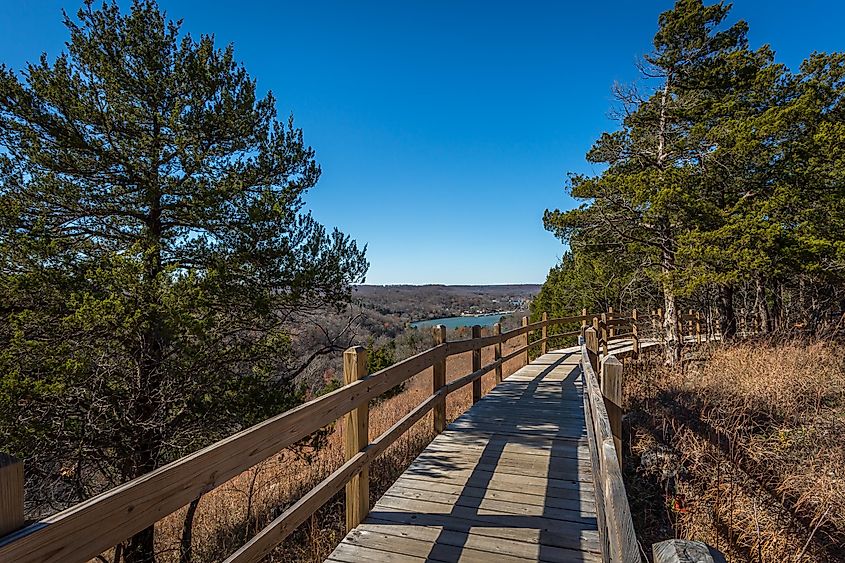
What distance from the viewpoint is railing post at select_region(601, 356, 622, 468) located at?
2.96m

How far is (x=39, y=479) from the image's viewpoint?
17.3 ft

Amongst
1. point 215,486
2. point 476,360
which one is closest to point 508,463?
point 476,360

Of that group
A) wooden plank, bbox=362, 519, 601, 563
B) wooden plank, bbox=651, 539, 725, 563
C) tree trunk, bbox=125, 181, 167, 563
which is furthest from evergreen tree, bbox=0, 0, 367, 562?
wooden plank, bbox=651, 539, 725, 563

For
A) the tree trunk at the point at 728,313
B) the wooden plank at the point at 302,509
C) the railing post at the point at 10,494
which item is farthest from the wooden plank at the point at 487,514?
the tree trunk at the point at 728,313

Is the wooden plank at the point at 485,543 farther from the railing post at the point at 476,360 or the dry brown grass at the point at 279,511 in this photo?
the railing post at the point at 476,360

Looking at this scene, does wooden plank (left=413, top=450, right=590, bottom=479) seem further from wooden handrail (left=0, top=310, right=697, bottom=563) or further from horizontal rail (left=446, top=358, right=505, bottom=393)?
wooden handrail (left=0, top=310, right=697, bottom=563)

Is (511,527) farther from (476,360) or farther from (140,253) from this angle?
(140,253)

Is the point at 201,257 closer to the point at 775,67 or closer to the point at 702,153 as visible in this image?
the point at 702,153

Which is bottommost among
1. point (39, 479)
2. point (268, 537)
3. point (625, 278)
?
point (39, 479)

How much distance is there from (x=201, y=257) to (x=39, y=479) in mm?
3479

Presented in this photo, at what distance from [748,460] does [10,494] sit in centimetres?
632

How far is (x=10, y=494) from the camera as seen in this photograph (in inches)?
38.6

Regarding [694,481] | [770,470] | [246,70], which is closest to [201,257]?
[246,70]

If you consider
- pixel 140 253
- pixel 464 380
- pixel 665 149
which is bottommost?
pixel 464 380
